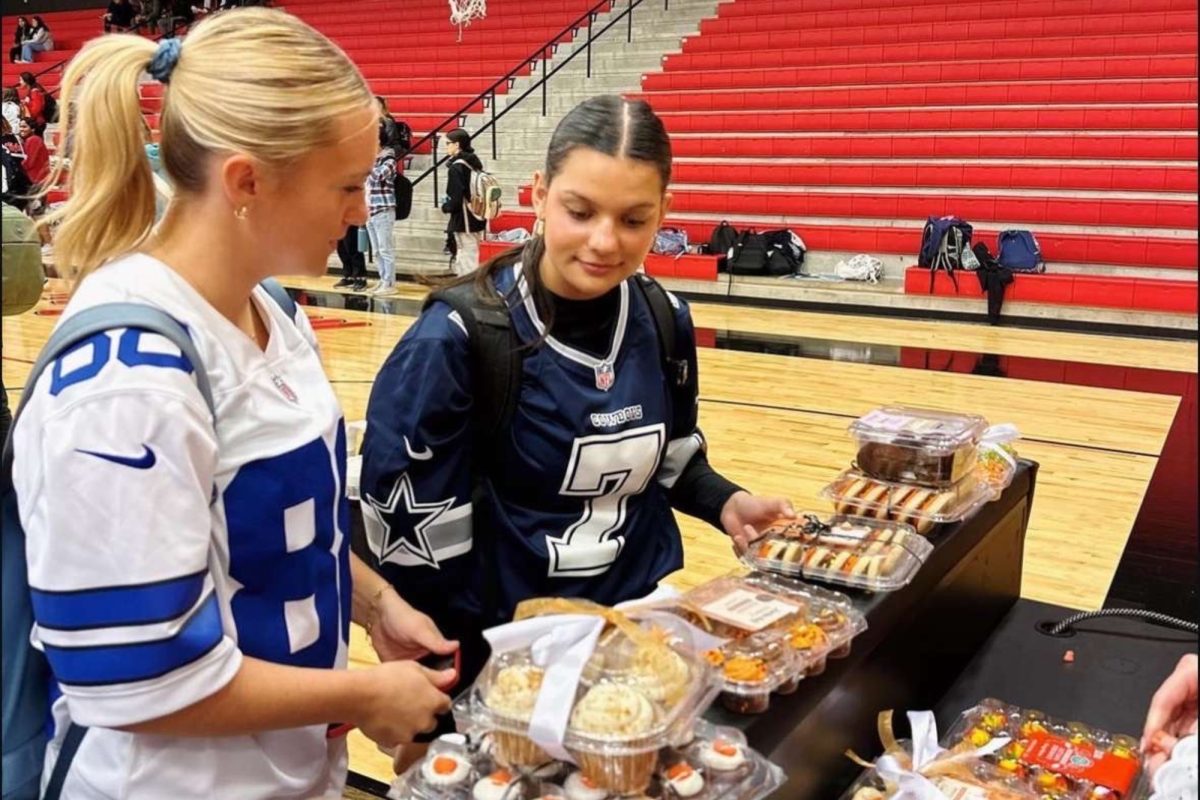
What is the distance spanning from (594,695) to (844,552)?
0.67 m

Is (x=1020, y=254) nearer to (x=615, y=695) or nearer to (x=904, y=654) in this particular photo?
(x=904, y=654)

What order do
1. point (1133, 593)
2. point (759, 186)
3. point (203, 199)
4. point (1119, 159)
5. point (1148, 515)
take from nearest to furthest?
point (203, 199)
point (1133, 593)
point (1148, 515)
point (1119, 159)
point (759, 186)

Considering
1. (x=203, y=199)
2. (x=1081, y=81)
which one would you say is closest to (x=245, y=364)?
(x=203, y=199)

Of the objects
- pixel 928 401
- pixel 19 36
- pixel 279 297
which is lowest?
pixel 928 401

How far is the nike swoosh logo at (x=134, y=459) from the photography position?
88 cm

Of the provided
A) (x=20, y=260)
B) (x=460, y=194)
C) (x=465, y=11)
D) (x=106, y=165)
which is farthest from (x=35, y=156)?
(x=106, y=165)

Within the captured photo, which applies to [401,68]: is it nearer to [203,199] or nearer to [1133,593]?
[1133,593]

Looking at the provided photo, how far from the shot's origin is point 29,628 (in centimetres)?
104

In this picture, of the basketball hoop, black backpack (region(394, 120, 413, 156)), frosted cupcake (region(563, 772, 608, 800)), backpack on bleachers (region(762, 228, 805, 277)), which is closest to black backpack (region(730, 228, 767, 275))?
backpack on bleachers (region(762, 228, 805, 277))

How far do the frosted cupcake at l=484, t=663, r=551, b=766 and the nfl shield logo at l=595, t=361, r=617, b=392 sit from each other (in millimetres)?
592

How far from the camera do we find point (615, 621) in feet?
3.66

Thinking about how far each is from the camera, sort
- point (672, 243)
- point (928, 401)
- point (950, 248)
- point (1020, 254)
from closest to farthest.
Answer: point (928, 401) → point (1020, 254) → point (950, 248) → point (672, 243)

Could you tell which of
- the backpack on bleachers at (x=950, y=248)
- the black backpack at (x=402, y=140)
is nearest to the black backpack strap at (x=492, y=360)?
the backpack on bleachers at (x=950, y=248)

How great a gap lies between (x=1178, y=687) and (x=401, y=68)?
14.8m
